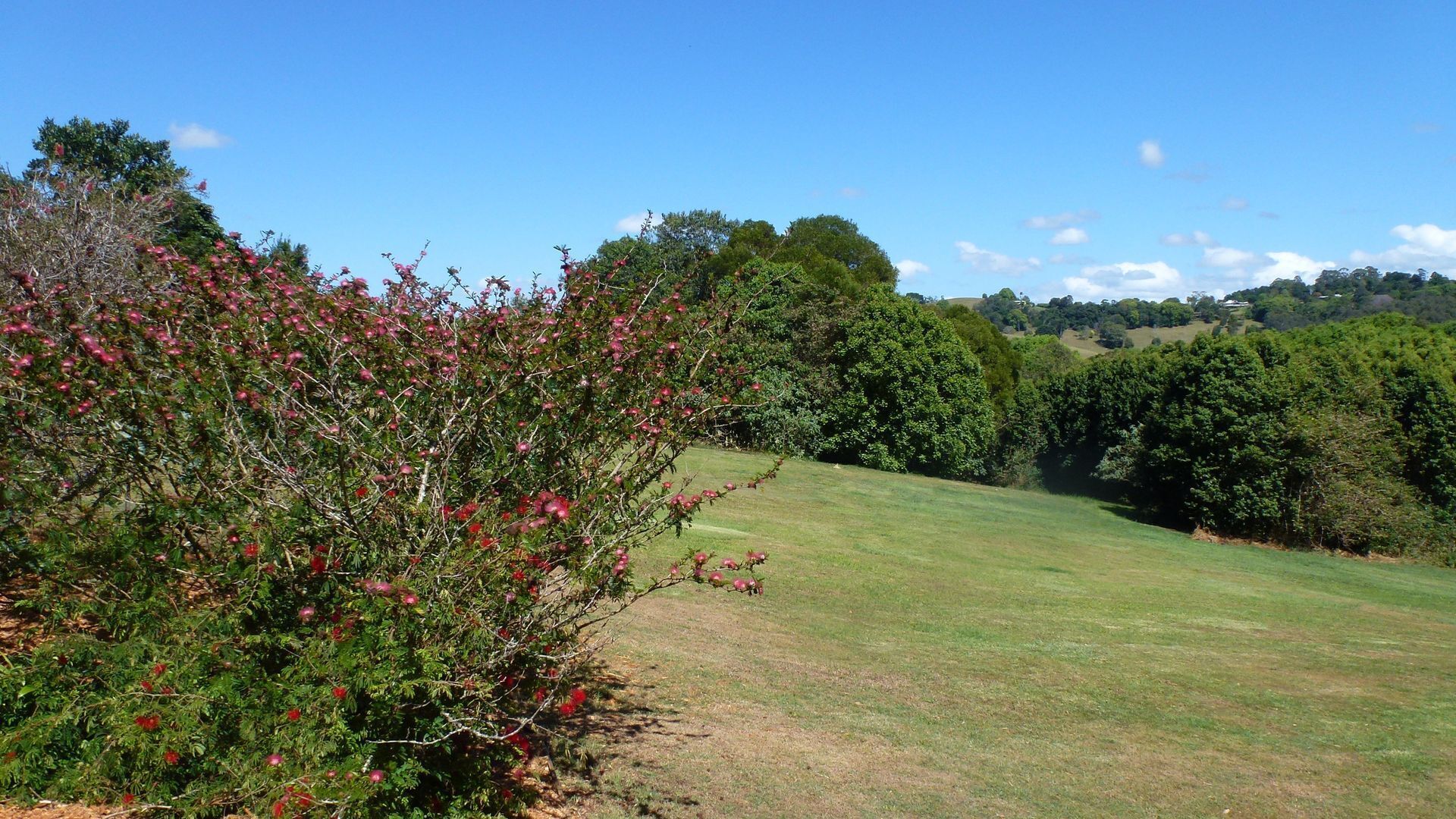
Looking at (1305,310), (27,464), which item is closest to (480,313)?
(27,464)

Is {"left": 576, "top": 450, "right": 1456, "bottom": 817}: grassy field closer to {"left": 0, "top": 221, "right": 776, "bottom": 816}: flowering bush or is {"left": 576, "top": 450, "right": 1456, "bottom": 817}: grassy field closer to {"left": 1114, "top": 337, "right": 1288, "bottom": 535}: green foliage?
{"left": 0, "top": 221, "right": 776, "bottom": 816}: flowering bush

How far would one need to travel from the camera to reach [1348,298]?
3971 inches

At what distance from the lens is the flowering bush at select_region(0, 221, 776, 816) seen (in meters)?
3.97

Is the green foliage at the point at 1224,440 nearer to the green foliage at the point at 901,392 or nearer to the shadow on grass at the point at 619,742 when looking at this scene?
the green foliage at the point at 901,392

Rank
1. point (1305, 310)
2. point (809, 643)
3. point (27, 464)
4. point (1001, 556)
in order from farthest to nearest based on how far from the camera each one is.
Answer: point (1305, 310), point (1001, 556), point (809, 643), point (27, 464)

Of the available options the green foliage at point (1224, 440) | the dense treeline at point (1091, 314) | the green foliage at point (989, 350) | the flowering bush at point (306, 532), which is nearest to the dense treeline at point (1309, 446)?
the green foliage at point (1224, 440)

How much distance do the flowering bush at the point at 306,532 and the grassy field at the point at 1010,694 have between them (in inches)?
80.3

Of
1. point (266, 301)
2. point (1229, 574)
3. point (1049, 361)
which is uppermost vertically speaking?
point (1049, 361)

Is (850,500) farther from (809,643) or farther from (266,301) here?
(266,301)

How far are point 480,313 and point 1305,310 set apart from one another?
10808cm

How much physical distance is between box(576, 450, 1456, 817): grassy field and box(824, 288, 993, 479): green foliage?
17.3 meters

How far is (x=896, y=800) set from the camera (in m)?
6.47

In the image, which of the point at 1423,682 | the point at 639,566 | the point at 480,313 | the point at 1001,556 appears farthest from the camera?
the point at 1001,556

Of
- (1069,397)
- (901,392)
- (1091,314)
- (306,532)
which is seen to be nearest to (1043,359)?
(1069,397)
